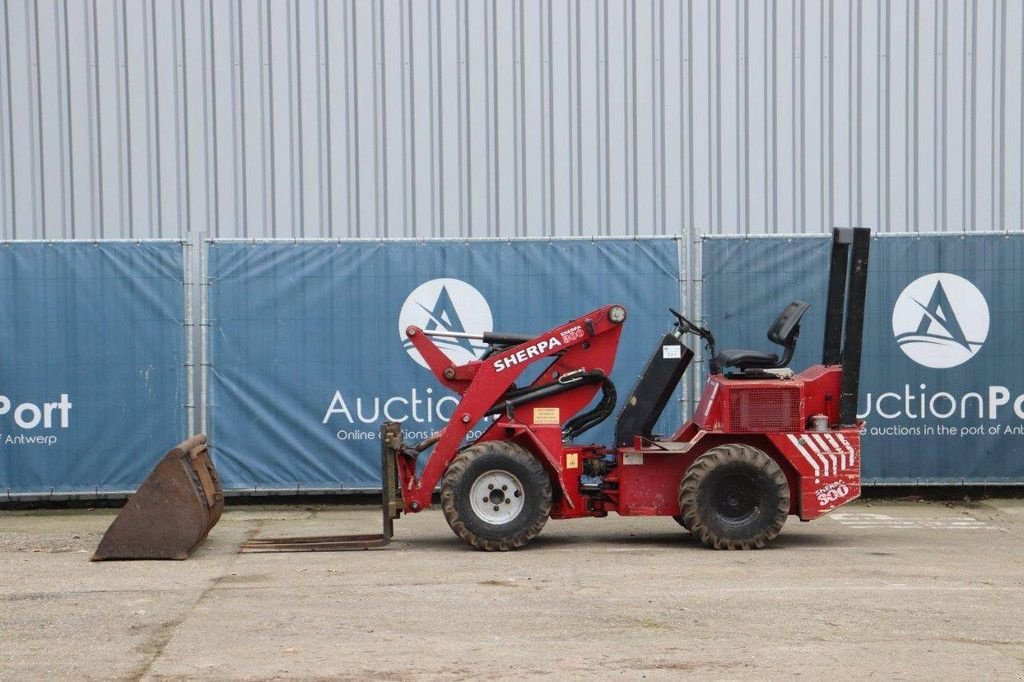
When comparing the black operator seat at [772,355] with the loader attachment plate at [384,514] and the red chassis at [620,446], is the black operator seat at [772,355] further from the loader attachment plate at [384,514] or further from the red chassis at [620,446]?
the loader attachment plate at [384,514]

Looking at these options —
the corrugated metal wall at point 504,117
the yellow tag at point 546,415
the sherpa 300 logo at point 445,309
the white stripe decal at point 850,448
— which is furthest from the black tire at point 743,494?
the corrugated metal wall at point 504,117

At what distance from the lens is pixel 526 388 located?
443 inches

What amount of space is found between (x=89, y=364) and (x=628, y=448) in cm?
596

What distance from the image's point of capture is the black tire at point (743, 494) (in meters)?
10.7

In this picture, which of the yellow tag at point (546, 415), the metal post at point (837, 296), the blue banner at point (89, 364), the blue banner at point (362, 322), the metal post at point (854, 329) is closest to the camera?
the yellow tag at point (546, 415)

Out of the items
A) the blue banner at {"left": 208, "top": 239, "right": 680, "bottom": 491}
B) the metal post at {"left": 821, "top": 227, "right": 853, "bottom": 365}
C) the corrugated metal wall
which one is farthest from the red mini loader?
the corrugated metal wall

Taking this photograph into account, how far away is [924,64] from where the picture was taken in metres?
16.0

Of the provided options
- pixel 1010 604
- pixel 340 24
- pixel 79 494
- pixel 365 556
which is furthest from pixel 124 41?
pixel 1010 604

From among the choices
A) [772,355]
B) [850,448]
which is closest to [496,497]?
[772,355]

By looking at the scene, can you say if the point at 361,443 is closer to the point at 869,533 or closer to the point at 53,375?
the point at 53,375

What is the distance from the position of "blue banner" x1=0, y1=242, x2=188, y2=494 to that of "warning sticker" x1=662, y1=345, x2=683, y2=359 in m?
5.30

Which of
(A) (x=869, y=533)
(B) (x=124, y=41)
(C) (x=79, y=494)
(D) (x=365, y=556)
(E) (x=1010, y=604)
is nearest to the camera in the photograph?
(E) (x=1010, y=604)

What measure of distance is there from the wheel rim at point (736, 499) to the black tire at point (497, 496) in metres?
1.38

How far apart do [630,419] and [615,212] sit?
5111mm
